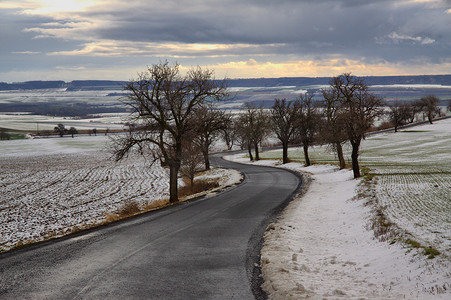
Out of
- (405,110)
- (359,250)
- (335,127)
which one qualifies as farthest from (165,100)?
(405,110)

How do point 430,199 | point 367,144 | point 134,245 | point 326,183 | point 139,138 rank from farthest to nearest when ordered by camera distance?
point 367,144 < point 326,183 < point 139,138 < point 430,199 < point 134,245

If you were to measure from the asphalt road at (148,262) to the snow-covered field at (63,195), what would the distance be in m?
5.96

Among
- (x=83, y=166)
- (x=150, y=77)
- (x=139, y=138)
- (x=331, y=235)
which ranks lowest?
(x=83, y=166)

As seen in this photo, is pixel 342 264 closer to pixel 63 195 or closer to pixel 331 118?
pixel 331 118

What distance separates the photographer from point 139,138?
2981 centimetres

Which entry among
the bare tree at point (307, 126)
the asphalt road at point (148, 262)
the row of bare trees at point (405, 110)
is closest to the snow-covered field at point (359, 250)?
the asphalt road at point (148, 262)

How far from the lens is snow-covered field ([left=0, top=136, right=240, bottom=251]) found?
27016 mm

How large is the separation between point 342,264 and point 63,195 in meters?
38.2

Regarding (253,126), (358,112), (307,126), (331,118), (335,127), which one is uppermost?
(358,112)

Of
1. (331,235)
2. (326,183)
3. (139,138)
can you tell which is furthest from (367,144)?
(331,235)

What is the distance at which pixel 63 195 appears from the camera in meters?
44.2

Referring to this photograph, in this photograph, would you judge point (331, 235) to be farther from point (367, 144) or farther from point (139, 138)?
point (367, 144)

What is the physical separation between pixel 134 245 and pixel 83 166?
67.8m

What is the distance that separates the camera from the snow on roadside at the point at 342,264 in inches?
393
